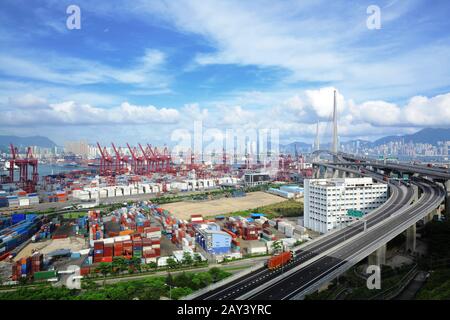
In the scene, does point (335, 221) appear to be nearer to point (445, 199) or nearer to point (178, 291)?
point (445, 199)

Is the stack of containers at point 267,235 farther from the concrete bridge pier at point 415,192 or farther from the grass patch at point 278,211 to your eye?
the concrete bridge pier at point 415,192

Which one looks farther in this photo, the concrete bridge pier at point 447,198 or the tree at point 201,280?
the concrete bridge pier at point 447,198

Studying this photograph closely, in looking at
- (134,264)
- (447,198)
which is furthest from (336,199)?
(134,264)

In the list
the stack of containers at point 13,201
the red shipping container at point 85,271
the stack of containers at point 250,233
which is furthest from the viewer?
the stack of containers at point 13,201

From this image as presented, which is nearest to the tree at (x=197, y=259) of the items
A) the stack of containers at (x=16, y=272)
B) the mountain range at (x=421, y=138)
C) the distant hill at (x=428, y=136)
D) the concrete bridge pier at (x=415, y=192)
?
the stack of containers at (x=16, y=272)

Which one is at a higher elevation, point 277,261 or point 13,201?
point 277,261

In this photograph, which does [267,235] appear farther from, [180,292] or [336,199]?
[180,292]
